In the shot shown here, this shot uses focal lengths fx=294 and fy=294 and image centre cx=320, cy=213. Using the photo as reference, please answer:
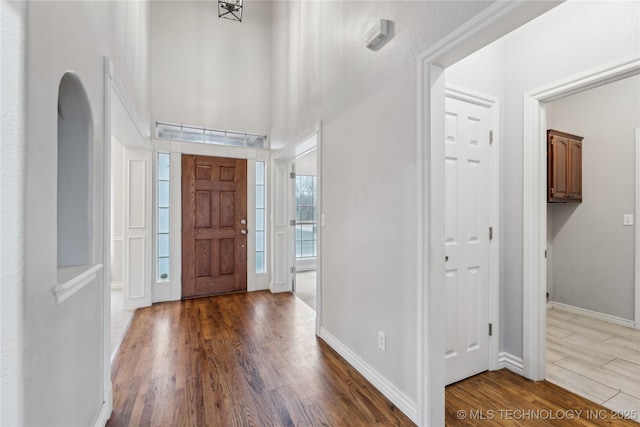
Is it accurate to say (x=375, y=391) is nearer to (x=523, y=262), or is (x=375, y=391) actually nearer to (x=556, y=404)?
(x=556, y=404)

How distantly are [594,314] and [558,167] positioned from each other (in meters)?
1.71

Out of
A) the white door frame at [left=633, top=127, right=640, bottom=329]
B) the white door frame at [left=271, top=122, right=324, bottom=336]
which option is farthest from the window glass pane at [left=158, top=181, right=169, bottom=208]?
the white door frame at [left=633, top=127, right=640, bottom=329]

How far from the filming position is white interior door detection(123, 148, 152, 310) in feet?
12.1

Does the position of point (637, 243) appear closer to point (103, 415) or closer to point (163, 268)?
point (103, 415)

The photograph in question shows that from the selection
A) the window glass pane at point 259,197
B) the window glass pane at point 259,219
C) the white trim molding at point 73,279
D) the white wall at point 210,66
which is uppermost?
the white wall at point 210,66

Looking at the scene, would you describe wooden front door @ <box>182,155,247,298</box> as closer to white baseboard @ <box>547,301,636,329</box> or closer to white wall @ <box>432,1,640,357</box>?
white wall @ <box>432,1,640,357</box>

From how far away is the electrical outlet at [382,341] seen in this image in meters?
1.97

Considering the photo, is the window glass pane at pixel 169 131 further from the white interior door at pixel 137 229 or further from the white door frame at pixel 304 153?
the white door frame at pixel 304 153

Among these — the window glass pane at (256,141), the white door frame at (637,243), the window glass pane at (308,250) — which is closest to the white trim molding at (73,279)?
the window glass pane at (256,141)

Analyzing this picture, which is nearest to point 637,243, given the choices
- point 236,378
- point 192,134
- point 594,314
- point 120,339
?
point 594,314

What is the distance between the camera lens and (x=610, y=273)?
3230mm

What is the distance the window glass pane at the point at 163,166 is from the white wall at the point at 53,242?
2434 mm

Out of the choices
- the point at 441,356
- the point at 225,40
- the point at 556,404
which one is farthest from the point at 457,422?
the point at 225,40

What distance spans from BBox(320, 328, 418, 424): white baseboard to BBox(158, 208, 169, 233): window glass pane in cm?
269
